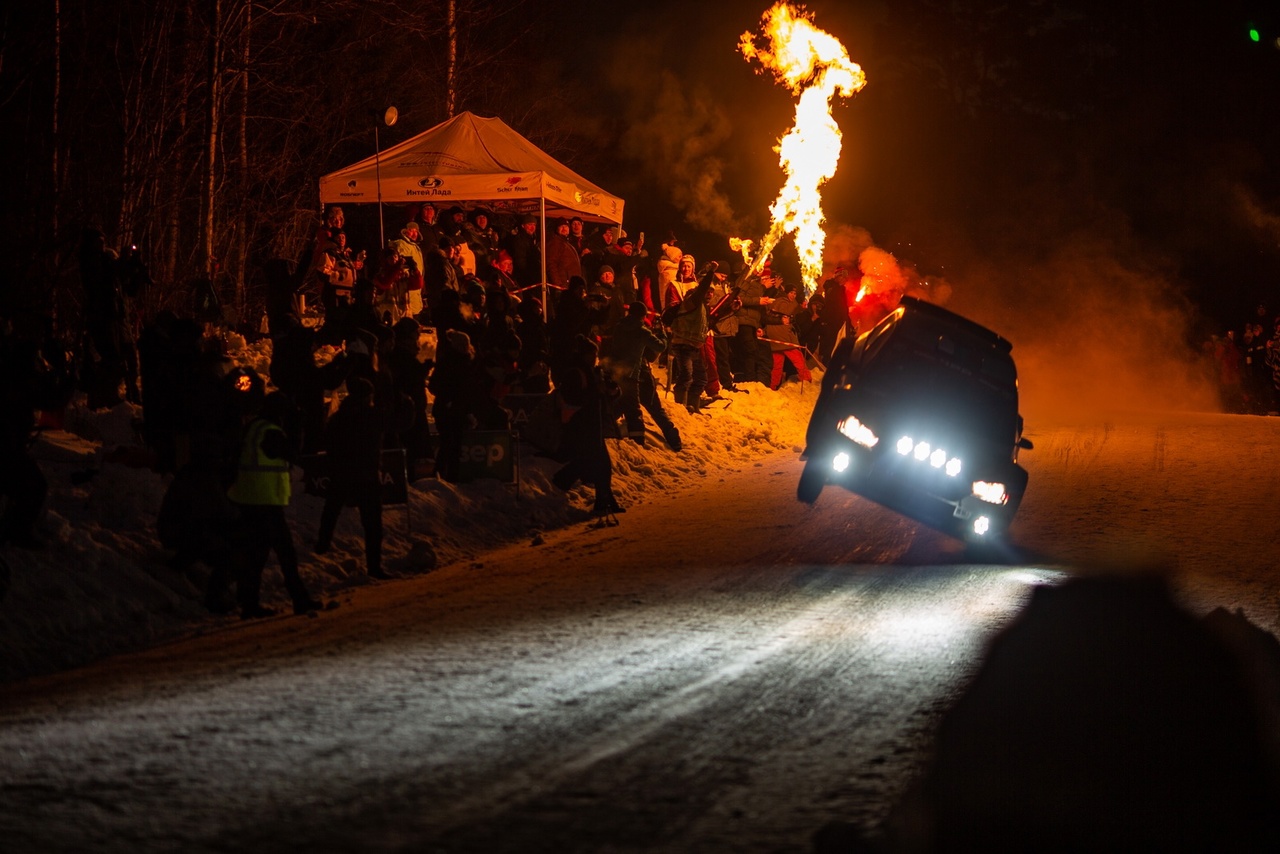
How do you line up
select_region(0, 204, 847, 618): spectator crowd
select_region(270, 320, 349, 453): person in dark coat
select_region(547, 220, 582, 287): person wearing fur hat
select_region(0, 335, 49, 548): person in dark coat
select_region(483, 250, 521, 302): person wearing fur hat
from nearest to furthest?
select_region(0, 335, 49, 548): person in dark coat, select_region(0, 204, 847, 618): spectator crowd, select_region(270, 320, 349, 453): person in dark coat, select_region(483, 250, 521, 302): person wearing fur hat, select_region(547, 220, 582, 287): person wearing fur hat

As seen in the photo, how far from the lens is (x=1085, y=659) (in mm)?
8266

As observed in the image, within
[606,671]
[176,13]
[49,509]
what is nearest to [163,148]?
[176,13]

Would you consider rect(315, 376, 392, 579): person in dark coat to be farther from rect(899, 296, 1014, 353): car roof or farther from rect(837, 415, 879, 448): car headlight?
rect(899, 296, 1014, 353): car roof

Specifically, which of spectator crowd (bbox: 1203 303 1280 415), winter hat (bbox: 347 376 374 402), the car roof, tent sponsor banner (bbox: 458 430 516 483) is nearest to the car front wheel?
the car roof

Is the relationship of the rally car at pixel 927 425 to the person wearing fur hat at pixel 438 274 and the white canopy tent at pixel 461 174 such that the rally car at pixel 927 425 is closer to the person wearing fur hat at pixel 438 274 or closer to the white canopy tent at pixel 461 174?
the person wearing fur hat at pixel 438 274

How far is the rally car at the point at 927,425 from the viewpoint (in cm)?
1188

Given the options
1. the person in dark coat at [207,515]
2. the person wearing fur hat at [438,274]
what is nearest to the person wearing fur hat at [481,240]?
the person wearing fur hat at [438,274]

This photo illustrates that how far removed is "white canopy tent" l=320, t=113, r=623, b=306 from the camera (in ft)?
62.1

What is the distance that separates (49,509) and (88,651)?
6.36 feet

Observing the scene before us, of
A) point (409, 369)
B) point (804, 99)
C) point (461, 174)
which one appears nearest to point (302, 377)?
point (409, 369)

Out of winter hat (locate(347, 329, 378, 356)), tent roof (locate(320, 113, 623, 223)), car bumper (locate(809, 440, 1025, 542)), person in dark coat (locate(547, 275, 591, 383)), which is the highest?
tent roof (locate(320, 113, 623, 223))

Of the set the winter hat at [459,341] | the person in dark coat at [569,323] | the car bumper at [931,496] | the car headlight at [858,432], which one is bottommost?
the car bumper at [931,496]

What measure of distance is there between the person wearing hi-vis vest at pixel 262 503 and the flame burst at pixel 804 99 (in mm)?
16079

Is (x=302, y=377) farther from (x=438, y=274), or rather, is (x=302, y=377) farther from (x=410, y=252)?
(x=410, y=252)
